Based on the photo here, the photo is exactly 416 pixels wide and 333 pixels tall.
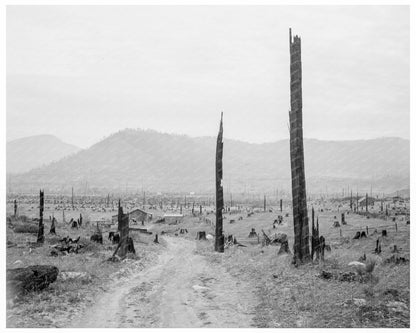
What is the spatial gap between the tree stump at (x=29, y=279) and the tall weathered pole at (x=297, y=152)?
8.07 metres

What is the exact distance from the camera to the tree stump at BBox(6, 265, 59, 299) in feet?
35.2

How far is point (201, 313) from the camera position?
9.82 m

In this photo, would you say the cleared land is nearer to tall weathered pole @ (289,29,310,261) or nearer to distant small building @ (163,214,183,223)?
tall weathered pole @ (289,29,310,261)

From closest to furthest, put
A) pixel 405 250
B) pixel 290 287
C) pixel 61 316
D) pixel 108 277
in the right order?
pixel 61 316 → pixel 290 287 → pixel 108 277 → pixel 405 250

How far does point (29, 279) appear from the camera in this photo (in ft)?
36.9

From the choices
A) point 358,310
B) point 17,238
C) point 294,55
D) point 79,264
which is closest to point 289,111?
point 294,55

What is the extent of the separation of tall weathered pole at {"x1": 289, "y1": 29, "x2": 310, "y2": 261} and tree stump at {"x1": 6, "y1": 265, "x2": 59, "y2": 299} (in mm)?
8071

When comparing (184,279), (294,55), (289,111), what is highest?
(294,55)

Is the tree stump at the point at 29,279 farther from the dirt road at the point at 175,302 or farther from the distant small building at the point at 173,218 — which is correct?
the distant small building at the point at 173,218

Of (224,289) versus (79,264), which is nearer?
(224,289)

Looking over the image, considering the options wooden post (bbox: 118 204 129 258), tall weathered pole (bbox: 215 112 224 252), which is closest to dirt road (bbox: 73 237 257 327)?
wooden post (bbox: 118 204 129 258)

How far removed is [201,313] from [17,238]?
18.7m

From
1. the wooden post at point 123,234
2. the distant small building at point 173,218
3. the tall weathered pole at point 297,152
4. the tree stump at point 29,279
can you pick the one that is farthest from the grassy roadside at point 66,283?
the distant small building at point 173,218
